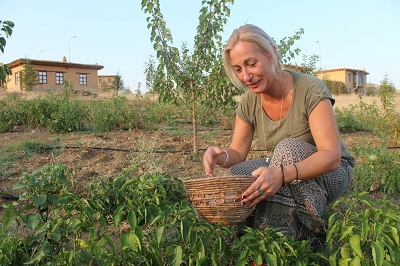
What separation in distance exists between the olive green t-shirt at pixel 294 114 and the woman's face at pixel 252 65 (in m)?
0.19

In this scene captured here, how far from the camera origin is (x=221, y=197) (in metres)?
1.60

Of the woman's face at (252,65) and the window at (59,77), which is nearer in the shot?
the woman's face at (252,65)

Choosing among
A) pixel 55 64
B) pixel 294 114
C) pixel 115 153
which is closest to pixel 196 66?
pixel 115 153

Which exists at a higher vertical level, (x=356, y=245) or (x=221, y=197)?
(x=221, y=197)

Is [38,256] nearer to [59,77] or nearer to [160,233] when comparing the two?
[160,233]

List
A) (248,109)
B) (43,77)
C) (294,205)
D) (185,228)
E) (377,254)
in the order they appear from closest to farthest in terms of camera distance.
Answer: (377,254), (185,228), (294,205), (248,109), (43,77)

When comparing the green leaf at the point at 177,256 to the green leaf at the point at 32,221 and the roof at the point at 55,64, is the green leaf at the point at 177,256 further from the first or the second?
the roof at the point at 55,64

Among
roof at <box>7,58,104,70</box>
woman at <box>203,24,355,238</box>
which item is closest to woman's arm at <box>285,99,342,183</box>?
woman at <box>203,24,355,238</box>

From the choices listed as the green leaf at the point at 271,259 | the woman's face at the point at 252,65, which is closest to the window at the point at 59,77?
the woman's face at the point at 252,65

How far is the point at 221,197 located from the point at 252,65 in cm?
68

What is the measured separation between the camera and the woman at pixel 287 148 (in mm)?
1713

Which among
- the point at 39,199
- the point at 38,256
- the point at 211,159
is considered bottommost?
the point at 38,256

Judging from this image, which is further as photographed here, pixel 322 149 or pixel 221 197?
pixel 322 149

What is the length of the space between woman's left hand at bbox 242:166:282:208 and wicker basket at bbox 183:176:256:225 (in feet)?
0.08
